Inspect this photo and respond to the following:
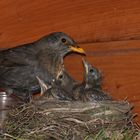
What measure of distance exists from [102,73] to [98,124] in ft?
1.39

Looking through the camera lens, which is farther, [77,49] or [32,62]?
[32,62]

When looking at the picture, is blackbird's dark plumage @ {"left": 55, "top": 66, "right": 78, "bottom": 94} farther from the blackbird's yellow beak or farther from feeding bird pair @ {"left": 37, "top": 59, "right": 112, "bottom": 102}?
the blackbird's yellow beak

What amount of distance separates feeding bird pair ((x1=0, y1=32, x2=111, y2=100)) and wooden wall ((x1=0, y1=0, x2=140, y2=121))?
7 centimetres

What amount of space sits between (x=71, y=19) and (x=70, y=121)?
2.47 feet

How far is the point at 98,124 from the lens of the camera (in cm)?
270

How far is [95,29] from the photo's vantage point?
3107 millimetres

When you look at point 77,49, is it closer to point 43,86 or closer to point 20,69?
point 43,86

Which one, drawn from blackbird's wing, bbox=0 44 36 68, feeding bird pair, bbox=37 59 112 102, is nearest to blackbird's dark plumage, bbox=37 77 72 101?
feeding bird pair, bbox=37 59 112 102

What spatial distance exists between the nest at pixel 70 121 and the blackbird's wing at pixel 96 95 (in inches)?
4.5

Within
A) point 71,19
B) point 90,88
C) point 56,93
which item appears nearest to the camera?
point 56,93

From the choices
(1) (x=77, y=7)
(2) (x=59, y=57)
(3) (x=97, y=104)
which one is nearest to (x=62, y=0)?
(1) (x=77, y=7)

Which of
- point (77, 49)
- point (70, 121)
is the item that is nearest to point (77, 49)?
point (77, 49)

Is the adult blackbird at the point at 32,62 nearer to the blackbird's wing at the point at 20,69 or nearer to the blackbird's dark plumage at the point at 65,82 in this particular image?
the blackbird's wing at the point at 20,69

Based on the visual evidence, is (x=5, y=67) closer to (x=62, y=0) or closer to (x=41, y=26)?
(x=41, y=26)
